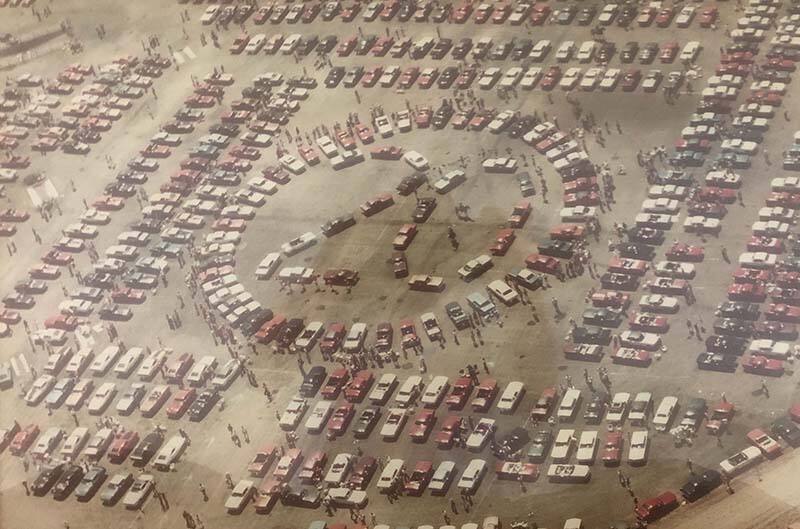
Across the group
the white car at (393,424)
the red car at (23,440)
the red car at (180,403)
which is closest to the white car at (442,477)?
the white car at (393,424)

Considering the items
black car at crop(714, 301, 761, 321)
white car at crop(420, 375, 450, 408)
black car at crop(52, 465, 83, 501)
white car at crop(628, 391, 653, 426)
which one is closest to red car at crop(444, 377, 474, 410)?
white car at crop(420, 375, 450, 408)

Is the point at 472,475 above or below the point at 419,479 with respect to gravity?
above

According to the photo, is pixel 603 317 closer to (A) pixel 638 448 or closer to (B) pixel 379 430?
(A) pixel 638 448

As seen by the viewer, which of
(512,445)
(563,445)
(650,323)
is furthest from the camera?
(650,323)

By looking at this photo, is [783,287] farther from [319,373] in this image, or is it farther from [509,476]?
[319,373]

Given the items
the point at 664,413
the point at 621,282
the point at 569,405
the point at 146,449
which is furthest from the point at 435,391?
the point at 146,449

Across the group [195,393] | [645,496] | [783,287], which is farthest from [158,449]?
[783,287]
